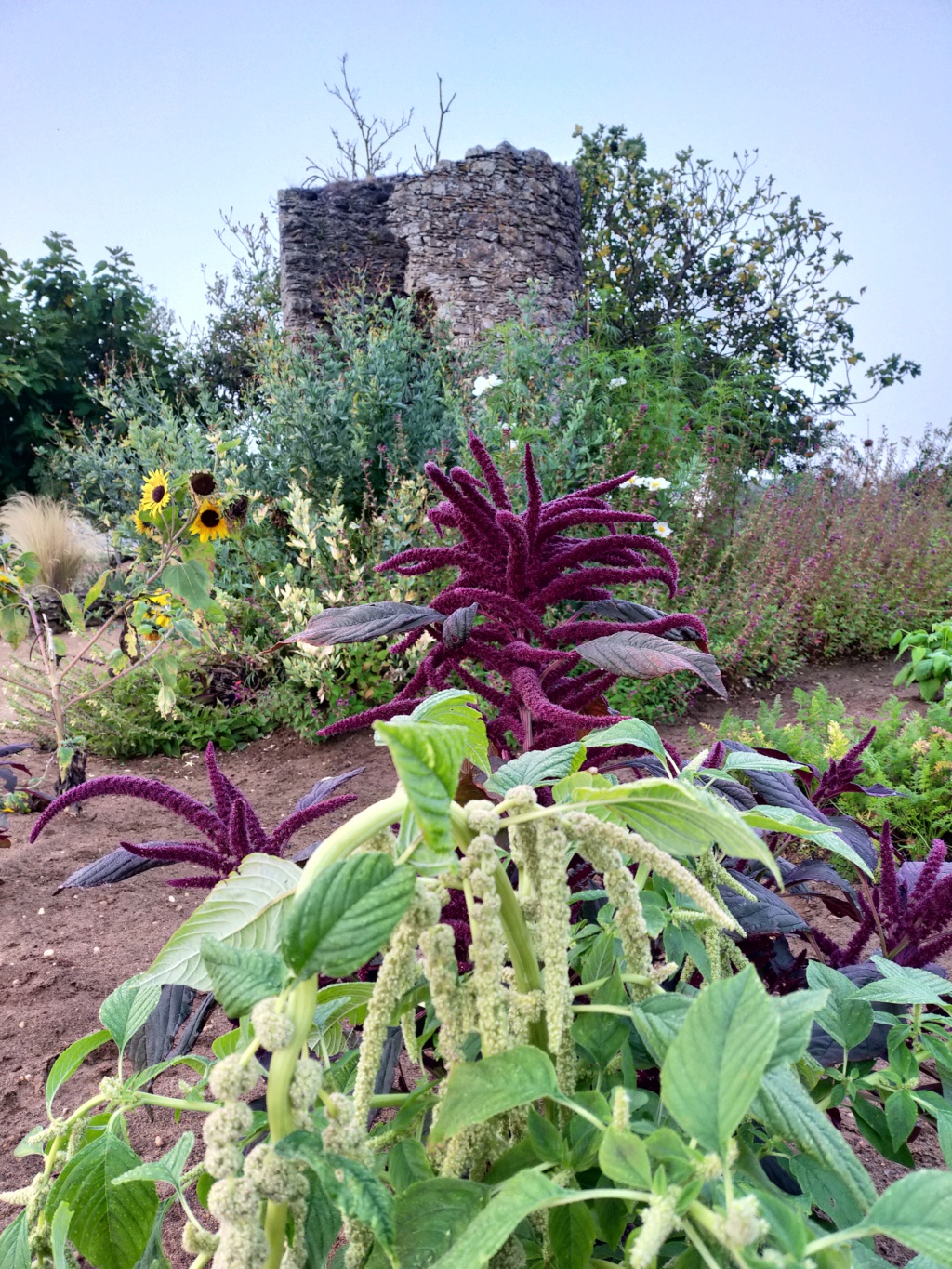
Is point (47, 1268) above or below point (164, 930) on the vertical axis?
above

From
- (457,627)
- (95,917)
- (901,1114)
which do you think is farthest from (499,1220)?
(95,917)

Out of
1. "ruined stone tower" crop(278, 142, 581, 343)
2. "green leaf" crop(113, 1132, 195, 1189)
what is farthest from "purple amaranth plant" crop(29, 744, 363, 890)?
"ruined stone tower" crop(278, 142, 581, 343)

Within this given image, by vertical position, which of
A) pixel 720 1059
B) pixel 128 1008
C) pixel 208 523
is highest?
pixel 208 523

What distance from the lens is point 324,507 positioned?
190 inches

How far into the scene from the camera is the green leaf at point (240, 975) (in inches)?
13.9

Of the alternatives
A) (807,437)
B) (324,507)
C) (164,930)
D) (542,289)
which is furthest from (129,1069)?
(807,437)

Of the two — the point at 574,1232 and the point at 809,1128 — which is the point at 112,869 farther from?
the point at 809,1128

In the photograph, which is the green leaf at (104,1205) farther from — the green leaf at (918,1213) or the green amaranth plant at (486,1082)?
the green leaf at (918,1213)

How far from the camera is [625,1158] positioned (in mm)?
335

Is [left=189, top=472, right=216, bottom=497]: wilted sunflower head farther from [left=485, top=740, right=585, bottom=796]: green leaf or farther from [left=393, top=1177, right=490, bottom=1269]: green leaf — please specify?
[left=393, top=1177, right=490, bottom=1269]: green leaf

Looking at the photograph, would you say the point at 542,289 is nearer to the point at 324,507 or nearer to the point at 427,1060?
the point at 324,507

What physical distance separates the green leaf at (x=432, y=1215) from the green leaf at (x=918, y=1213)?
187 mm

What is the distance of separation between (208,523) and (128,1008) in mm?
2350

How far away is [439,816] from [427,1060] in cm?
76
